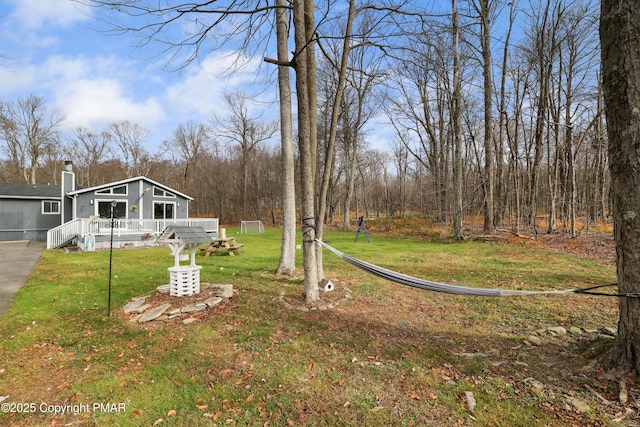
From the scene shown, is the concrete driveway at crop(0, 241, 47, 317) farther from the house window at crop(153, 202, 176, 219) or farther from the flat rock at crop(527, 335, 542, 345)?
the flat rock at crop(527, 335, 542, 345)

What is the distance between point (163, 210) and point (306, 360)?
17137 millimetres

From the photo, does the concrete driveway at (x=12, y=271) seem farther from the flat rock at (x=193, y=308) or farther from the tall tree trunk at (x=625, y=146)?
the tall tree trunk at (x=625, y=146)

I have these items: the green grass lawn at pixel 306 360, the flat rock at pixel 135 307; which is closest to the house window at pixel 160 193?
the green grass lawn at pixel 306 360

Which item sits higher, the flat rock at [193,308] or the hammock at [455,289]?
the hammock at [455,289]

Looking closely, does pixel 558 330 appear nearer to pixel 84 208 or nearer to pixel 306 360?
pixel 306 360

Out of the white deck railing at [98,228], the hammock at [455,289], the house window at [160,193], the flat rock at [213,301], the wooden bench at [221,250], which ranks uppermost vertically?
the house window at [160,193]

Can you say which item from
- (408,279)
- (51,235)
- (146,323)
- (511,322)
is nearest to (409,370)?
(408,279)

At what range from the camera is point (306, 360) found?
10.0 ft

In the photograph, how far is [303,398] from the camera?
245cm

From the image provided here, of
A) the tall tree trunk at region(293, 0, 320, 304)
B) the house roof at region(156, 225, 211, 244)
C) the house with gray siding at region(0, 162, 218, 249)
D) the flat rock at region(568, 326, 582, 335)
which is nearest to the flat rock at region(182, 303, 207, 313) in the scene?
the house roof at region(156, 225, 211, 244)

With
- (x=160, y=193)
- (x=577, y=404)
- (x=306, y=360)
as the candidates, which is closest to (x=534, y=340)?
(x=577, y=404)

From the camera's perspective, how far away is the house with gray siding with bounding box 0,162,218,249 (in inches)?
527

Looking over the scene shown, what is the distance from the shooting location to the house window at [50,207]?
16156mm

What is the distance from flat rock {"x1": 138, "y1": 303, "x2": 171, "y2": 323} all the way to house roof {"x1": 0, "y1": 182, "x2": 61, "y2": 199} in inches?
673
